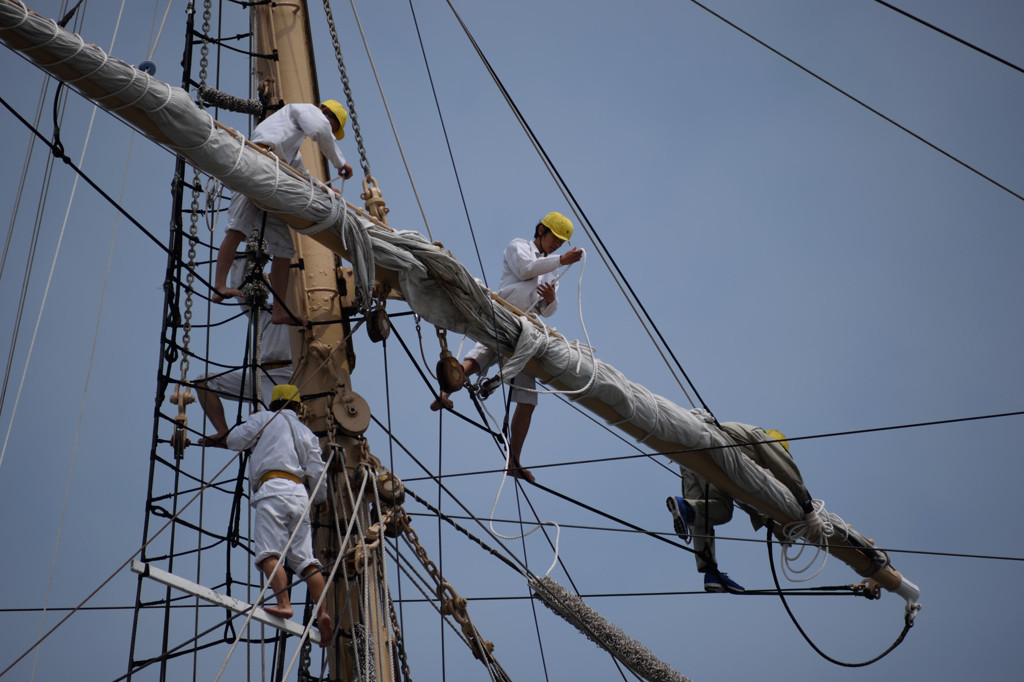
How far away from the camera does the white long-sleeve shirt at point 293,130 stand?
9055 mm

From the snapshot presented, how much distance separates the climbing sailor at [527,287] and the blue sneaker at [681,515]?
4.27ft

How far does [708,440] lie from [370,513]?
8.35ft

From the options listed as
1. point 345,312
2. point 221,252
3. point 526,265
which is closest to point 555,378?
point 526,265

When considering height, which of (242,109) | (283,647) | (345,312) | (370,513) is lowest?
(283,647)

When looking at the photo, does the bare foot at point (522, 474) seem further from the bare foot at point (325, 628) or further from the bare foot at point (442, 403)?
the bare foot at point (325, 628)

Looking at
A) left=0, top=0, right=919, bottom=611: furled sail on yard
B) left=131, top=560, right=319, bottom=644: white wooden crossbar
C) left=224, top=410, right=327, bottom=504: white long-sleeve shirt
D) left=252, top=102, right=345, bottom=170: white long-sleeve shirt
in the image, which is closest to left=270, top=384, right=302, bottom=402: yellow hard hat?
left=224, top=410, right=327, bottom=504: white long-sleeve shirt

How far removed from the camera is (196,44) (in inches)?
450

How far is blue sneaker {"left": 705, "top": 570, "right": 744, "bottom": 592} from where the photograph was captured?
9570mm

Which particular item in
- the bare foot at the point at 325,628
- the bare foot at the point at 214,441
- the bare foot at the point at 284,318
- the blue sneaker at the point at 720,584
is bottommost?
the bare foot at the point at 325,628

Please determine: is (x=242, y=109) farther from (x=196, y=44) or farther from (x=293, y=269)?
(x=293, y=269)

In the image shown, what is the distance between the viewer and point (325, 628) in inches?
311

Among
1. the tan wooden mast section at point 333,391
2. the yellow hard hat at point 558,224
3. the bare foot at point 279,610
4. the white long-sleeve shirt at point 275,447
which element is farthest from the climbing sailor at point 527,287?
the bare foot at point 279,610

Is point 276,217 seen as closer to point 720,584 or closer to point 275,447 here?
point 275,447

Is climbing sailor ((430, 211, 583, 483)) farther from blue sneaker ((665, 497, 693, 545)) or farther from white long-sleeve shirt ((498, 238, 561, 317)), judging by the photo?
blue sneaker ((665, 497, 693, 545))
